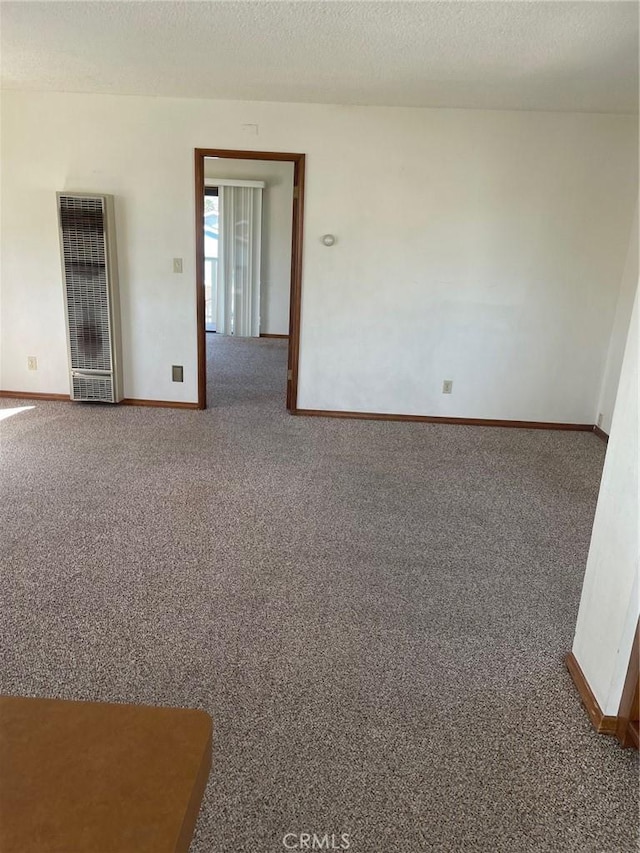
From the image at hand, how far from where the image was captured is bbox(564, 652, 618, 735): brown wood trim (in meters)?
1.70

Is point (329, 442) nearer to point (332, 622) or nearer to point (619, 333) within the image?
point (332, 622)

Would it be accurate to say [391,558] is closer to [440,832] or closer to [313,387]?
[440,832]

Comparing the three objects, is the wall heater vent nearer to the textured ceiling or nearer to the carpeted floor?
the carpeted floor

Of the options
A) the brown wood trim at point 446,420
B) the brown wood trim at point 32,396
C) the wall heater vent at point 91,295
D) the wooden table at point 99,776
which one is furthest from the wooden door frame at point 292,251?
the wooden table at point 99,776

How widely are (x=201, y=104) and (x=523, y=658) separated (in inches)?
160

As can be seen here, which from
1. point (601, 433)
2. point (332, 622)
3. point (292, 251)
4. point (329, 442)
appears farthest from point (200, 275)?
point (601, 433)

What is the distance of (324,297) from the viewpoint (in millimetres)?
4449

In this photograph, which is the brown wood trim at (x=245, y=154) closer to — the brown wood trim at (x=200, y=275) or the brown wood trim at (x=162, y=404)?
the brown wood trim at (x=200, y=275)

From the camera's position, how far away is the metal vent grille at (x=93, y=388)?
4523 mm

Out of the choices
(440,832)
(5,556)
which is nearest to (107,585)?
(5,556)

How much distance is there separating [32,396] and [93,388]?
25.5 inches

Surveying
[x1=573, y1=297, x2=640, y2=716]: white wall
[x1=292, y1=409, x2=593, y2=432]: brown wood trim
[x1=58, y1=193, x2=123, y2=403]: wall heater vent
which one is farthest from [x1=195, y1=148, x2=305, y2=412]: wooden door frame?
[x1=573, y1=297, x2=640, y2=716]: white wall

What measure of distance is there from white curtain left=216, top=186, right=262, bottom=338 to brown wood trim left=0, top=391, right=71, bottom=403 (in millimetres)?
3617

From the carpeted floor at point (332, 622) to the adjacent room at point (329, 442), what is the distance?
0.04 feet
